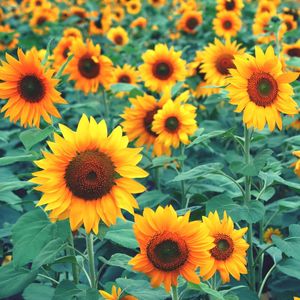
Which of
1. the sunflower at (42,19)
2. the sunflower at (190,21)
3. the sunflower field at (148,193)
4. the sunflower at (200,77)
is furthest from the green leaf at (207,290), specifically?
the sunflower at (42,19)

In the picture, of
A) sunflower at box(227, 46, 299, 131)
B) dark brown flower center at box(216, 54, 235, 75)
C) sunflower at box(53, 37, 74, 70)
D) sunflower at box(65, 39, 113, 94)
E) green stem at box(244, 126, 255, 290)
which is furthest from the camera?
sunflower at box(53, 37, 74, 70)

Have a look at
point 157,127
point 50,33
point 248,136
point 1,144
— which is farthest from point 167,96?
point 50,33

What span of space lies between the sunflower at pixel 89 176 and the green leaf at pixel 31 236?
0.17 m

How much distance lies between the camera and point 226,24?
514 cm

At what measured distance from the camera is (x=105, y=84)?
12.9 feet

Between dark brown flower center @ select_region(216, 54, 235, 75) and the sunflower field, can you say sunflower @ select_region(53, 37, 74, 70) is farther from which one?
dark brown flower center @ select_region(216, 54, 235, 75)

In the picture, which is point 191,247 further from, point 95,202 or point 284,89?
point 284,89

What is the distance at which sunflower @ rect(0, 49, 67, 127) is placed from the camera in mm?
2346

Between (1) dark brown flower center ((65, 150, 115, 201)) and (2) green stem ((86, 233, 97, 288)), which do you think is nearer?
(1) dark brown flower center ((65, 150, 115, 201))

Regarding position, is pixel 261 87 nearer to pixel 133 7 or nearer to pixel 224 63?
pixel 224 63

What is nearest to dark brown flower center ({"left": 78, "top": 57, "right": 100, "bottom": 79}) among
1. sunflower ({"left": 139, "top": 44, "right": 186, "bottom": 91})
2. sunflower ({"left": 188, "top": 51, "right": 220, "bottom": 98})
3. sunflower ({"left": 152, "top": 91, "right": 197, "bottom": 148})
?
sunflower ({"left": 139, "top": 44, "right": 186, "bottom": 91})

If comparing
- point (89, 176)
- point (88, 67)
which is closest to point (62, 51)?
point (88, 67)

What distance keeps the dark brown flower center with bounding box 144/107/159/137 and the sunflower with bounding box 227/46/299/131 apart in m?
0.91

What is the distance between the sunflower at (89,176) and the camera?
1.79 m
